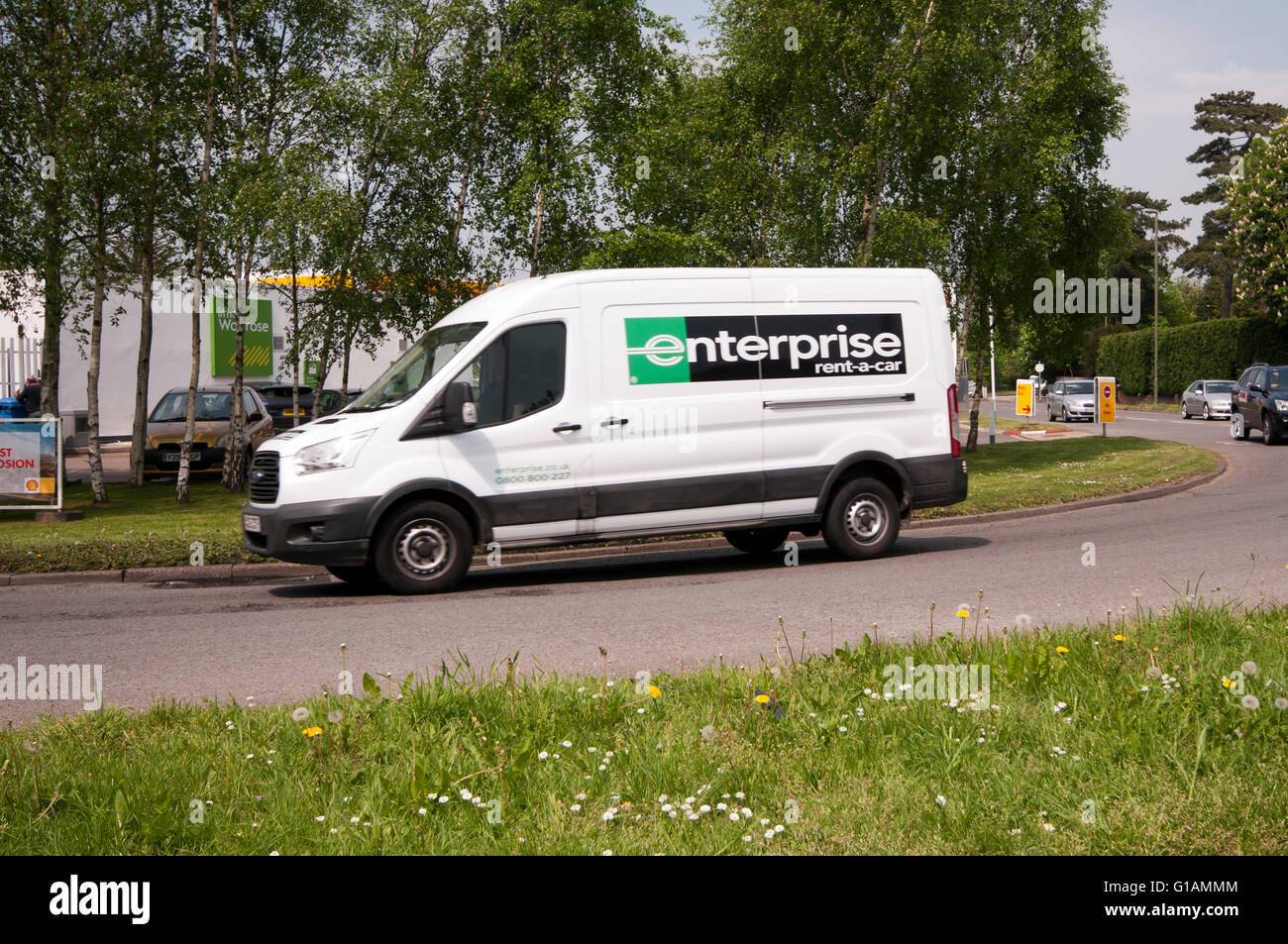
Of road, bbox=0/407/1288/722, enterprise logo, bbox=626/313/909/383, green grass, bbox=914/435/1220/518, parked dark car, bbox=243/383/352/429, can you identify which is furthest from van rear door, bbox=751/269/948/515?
parked dark car, bbox=243/383/352/429

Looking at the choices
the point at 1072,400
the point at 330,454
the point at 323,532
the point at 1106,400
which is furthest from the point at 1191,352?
the point at 323,532

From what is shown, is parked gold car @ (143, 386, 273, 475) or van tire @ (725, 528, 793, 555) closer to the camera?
van tire @ (725, 528, 793, 555)

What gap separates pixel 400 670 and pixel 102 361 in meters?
32.5

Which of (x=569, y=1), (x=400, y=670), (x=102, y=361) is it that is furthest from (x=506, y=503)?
(x=102, y=361)

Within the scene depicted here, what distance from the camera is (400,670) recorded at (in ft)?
22.2

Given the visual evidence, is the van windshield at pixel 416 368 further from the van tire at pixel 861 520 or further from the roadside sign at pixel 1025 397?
the roadside sign at pixel 1025 397

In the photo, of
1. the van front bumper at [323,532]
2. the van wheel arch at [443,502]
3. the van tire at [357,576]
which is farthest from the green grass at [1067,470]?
the van front bumper at [323,532]

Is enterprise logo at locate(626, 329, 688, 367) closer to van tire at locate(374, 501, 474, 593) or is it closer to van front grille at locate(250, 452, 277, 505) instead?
van tire at locate(374, 501, 474, 593)

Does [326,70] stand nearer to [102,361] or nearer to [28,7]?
[28,7]

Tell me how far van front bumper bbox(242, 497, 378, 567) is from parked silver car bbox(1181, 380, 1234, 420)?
44678 millimetres

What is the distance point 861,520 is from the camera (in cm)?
1180

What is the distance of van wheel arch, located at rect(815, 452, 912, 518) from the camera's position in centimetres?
1160

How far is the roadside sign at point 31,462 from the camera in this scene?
1634 cm

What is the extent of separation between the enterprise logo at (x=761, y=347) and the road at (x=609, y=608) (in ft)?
6.07
